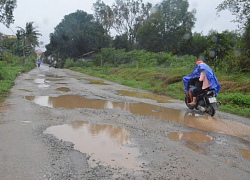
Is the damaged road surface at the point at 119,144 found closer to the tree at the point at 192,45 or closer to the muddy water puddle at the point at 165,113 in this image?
the muddy water puddle at the point at 165,113

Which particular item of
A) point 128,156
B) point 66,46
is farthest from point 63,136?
point 66,46

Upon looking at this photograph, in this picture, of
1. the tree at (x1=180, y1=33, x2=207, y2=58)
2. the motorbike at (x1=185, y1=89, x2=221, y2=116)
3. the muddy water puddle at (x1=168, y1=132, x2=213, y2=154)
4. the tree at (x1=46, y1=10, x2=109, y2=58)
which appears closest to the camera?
the muddy water puddle at (x1=168, y1=132, x2=213, y2=154)

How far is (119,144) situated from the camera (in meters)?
4.91

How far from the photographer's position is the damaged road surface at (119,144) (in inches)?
145

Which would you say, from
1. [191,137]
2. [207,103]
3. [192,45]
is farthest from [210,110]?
[192,45]

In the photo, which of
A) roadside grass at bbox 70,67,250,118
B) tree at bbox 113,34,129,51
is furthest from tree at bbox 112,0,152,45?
roadside grass at bbox 70,67,250,118

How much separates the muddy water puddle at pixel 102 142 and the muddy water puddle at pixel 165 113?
86.2 inches

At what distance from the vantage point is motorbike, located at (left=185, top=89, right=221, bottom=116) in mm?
7867

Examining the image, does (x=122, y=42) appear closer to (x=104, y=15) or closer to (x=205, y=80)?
(x=104, y=15)

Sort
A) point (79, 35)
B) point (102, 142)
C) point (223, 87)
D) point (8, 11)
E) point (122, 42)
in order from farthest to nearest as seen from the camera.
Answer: point (122, 42) → point (79, 35) → point (8, 11) → point (223, 87) → point (102, 142)

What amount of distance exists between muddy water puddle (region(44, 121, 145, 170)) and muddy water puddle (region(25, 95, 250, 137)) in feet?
7.19

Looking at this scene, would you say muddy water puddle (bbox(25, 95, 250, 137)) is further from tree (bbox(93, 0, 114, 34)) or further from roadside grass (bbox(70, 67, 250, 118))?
tree (bbox(93, 0, 114, 34))

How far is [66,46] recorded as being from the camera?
50.2m

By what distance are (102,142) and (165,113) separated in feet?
12.5
